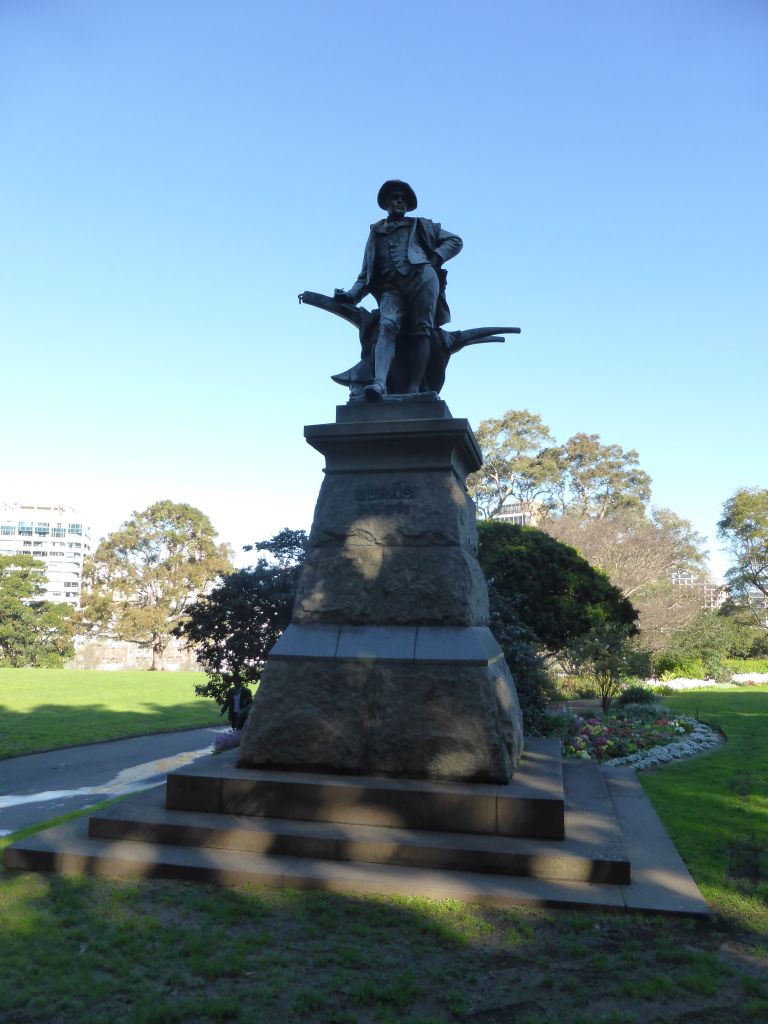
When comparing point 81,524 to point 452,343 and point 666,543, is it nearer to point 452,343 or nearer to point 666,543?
point 666,543

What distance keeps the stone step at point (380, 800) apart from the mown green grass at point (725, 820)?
3.07 feet

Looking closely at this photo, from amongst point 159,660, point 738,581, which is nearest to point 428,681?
point 159,660

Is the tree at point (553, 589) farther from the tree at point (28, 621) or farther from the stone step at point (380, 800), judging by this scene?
the tree at point (28, 621)

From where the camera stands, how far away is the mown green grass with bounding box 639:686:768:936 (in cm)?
399

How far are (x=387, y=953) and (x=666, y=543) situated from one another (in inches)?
1224

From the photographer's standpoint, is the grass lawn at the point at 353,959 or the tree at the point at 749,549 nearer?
the grass lawn at the point at 353,959

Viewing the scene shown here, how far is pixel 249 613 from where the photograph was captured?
40.2ft

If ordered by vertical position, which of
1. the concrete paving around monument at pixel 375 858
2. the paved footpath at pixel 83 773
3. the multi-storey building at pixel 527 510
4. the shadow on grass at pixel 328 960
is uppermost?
the multi-storey building at pixel 527 510

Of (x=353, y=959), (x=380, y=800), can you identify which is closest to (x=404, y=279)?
(x=380, y=800)

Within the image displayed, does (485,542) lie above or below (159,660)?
above

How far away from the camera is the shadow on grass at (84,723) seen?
13961mm

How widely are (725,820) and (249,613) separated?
27.1 ft

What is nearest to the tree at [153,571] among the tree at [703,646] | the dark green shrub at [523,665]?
the tree at [703,646]

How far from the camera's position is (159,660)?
39625 mm
